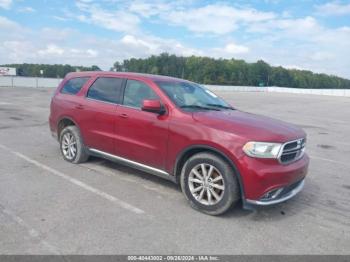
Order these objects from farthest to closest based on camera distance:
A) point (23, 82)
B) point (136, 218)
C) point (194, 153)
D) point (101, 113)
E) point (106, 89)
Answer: point (23, 82)
point (106, 89)
point (101, 113)
point (194, 153)
point (136, 218)

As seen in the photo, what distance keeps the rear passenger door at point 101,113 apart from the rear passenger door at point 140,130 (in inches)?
6.7

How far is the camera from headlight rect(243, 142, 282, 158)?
3924 mm

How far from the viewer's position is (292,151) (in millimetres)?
4258

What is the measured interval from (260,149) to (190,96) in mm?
1631

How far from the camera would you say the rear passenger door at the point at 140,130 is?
15.4 ft

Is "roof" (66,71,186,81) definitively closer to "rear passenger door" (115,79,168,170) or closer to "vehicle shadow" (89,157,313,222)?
"rear passenger door" (115,79,168,170)

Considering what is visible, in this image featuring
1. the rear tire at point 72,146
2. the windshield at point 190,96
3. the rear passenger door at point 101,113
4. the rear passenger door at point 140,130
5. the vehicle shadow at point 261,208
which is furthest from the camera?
the rear tire at point 72,146

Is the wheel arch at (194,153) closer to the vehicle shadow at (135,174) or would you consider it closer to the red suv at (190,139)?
the red suv at (190,139)

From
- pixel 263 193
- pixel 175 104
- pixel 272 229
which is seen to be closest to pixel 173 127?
pixel 175 104

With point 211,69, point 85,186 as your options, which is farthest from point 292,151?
point 211,69

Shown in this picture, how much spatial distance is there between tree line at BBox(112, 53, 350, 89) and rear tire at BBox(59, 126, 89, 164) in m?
97.1

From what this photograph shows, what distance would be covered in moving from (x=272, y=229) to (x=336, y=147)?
6415 mm

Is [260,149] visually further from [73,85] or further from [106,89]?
[73,85]

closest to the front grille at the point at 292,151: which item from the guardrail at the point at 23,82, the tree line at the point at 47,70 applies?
the guardrail at the point at 23,82
